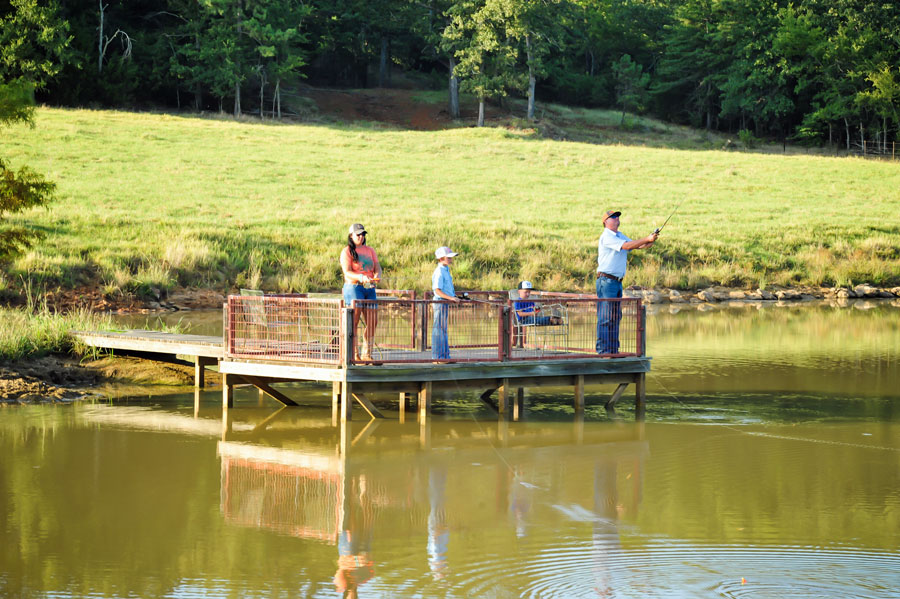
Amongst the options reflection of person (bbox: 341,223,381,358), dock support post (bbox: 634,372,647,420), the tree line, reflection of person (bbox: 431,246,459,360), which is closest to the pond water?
dock support post (bbox: 634,372,647,420)

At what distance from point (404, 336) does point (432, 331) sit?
1.69m

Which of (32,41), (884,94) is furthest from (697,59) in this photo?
(32,41)

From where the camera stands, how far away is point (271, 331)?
1525cm

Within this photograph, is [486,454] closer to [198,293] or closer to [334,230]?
[198,293]

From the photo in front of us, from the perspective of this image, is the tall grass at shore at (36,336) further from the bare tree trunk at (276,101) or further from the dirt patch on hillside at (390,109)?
the dirt patch on hillside at (390,109)

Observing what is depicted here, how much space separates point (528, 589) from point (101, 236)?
86.6 feet

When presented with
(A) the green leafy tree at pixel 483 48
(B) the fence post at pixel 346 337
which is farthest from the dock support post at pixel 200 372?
(A) the green leafy tree at pixel 483 48

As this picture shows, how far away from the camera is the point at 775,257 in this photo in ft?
128

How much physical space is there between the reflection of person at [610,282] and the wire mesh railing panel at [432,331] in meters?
1.49

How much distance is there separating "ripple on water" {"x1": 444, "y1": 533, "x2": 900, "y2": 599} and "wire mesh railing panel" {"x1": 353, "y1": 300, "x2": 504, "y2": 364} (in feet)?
18.2

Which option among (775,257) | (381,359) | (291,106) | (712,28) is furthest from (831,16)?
(381,359)

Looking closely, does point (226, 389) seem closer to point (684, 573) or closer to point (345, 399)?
point (345, 399)

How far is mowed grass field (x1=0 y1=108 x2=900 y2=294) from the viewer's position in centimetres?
3162

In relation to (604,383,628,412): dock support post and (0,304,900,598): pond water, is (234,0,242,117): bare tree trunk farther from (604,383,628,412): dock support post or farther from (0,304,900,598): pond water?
(604,383,628,412): dock support post
